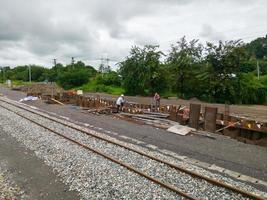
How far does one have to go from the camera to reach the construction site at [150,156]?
25.7 feet

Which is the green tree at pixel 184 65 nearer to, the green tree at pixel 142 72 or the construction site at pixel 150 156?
the green tree at pixel 142 72

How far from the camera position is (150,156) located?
10680mm

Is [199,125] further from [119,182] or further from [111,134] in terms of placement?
[119,182]

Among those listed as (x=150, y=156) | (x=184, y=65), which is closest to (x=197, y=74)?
(x=184, y=65)

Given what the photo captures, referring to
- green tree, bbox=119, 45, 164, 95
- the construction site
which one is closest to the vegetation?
green tree, bbox=119, 45, 164, 95

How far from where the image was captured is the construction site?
7.83 meters

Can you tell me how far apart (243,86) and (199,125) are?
2393 centimetres

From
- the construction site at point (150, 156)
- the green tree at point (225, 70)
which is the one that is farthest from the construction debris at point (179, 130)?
the green tree at point (225, 70)

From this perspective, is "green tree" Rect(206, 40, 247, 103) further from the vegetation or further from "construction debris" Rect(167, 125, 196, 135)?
"construction debris" Rect(167, 125, 196, 135)

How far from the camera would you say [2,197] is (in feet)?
24.7

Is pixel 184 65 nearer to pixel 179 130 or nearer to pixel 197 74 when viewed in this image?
pixel 197 74

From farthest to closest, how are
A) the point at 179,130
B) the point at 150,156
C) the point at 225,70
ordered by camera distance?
the point at 225,70 < the point at 179,130 < the point at 150,156

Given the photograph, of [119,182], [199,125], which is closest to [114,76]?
[199,125]

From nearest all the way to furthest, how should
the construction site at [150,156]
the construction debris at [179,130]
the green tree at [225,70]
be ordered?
the construction site at [150,156]
the construction debris at [179,130]
the green tree at [225,70]
